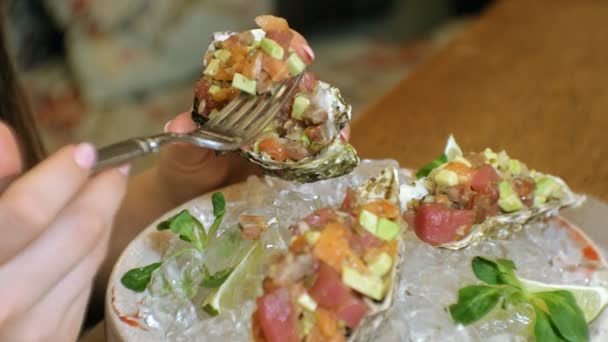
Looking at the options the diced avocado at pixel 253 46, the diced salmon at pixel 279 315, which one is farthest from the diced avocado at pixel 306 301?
the diced avocado at pixel 253 46

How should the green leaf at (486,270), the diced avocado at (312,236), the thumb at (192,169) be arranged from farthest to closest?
1. the thumb at (192,169)
2. the green leaf at (486,270)
3. the diced avocado at (312,236)

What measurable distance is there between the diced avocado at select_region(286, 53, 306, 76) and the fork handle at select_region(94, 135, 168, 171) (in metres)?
0.27

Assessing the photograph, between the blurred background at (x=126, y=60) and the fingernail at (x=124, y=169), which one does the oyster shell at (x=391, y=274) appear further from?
the blurred background at (x=126, y=60)

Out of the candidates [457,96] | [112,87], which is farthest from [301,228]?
[112,87]

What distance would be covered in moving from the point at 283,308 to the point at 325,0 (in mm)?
3200

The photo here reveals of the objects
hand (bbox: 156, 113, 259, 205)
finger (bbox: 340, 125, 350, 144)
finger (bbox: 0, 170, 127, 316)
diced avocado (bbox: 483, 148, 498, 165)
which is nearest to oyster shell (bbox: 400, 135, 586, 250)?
diced avocado (bbox: 483, 148, 498, 165)

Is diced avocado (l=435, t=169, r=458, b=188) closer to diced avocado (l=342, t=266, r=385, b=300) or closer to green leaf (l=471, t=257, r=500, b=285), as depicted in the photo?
green leaf (l=471, t=257, r=500, b=285)

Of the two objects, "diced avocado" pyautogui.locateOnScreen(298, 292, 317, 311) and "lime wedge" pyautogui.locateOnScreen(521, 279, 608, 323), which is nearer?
"diced avocado" pyautogui.locateOnScreen(298, 292, 317, 311)

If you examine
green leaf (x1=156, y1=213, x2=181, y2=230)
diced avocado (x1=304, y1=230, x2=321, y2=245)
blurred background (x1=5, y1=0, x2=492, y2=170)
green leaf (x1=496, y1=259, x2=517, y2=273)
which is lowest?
blurred background (x1=5, y1=0, x2=492, y2=170)

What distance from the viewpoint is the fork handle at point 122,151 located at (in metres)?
0.57

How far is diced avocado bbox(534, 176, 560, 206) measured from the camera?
36.6 inches

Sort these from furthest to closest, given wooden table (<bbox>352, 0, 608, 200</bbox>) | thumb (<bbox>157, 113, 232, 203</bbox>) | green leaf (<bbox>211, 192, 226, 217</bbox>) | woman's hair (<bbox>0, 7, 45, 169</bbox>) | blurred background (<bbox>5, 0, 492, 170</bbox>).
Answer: blurred background (<bbox>5, 0, 492, 170</bbox>), wooden table (<bbox>352, 0, 608, 200</bbox>), woman's hair (<bbox>0, 7, 45, 169</bbox>), thumb (<bbox>157, 113, 232, 203</bbox>), green leaf (<bbox>211, 192, 226, 217</bbox>)

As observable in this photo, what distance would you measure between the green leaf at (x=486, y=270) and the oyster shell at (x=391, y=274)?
0.31ft

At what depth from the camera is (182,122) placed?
0.94 metres
